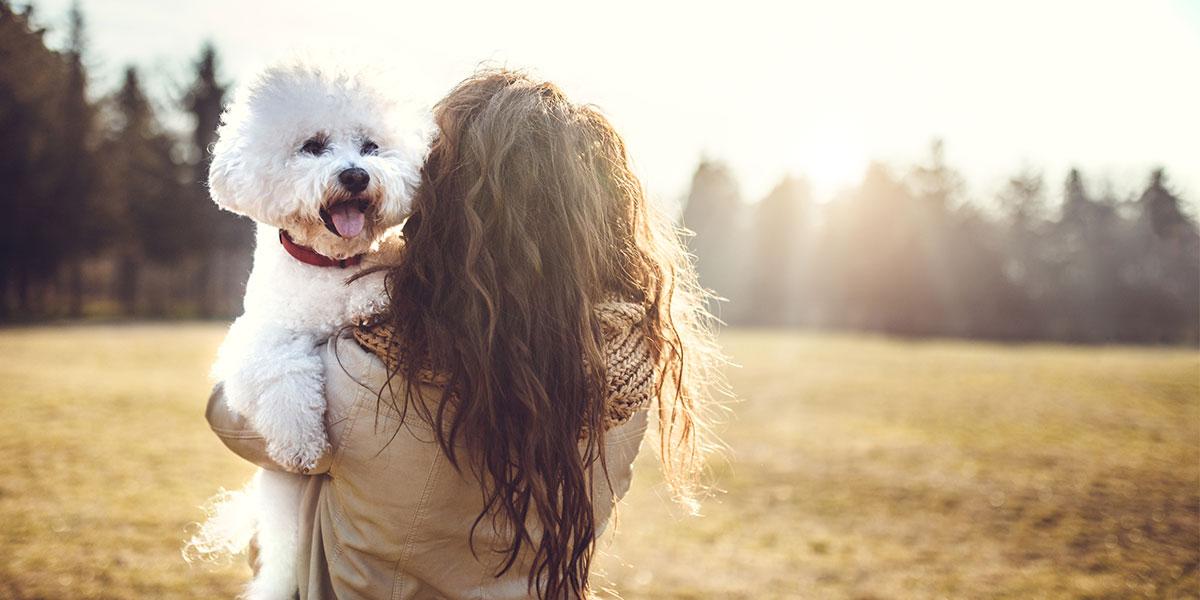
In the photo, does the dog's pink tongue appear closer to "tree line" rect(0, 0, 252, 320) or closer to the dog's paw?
the dog's paw

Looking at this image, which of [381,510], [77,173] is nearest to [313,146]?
[381,510]

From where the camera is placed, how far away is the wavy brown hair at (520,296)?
149 cm

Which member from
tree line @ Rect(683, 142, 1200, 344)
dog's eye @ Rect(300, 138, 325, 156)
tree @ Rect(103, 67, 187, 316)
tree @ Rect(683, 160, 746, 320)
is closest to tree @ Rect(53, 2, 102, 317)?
tree @ Rect(103, 67, 187, 316)

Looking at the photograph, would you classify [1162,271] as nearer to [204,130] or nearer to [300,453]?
[300,453]

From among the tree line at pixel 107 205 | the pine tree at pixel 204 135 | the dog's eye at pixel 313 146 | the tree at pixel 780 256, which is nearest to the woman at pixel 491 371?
the dog's eye at pixel 313 146

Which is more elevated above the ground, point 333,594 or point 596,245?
point 596,245

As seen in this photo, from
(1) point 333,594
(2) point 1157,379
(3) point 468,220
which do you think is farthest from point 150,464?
(2) point 1157,379

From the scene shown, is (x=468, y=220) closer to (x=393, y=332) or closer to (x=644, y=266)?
(x=393, y=332)

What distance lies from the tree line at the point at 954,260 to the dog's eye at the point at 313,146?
30.9m

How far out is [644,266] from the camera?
1816 mm

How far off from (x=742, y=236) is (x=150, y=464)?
38.6 m

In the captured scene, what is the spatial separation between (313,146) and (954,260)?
3939cm

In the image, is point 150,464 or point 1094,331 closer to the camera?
point 150,464

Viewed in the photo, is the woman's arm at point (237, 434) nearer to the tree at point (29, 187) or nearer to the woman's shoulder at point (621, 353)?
the woman's shoulder at point (621, 353)
